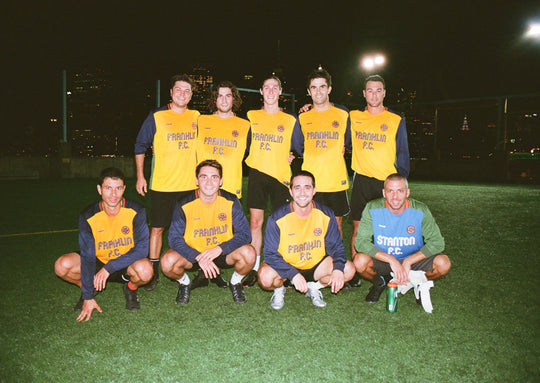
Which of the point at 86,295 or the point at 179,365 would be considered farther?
the point at 86,295

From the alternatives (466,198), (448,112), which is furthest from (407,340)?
(448,112)

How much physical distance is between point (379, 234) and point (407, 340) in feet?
3.55

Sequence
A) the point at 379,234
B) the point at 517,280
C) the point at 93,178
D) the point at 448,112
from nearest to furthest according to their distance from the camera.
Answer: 1. the point at 379,234
2. the point at 517,280
3. the point at 93,178
4. the point at 448,112

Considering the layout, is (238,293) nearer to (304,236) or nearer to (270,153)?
(304,236)

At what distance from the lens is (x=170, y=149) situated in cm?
429

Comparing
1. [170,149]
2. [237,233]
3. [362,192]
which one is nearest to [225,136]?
[170,149]

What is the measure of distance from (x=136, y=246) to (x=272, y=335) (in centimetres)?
143

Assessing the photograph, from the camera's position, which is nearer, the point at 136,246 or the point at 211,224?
the point at 136,246

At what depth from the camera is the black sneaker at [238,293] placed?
11.7 ft

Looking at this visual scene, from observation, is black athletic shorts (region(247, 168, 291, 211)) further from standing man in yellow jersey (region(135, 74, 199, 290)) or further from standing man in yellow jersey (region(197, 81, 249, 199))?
standing man in yellow jersey (region(135, 74, 199, 290))

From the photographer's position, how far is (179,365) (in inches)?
97.6

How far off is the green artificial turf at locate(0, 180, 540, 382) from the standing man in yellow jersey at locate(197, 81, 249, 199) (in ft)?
3.75

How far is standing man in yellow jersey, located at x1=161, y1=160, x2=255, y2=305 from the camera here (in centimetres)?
357

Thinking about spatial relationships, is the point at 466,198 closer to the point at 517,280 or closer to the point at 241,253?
Result: the point at 517,280
